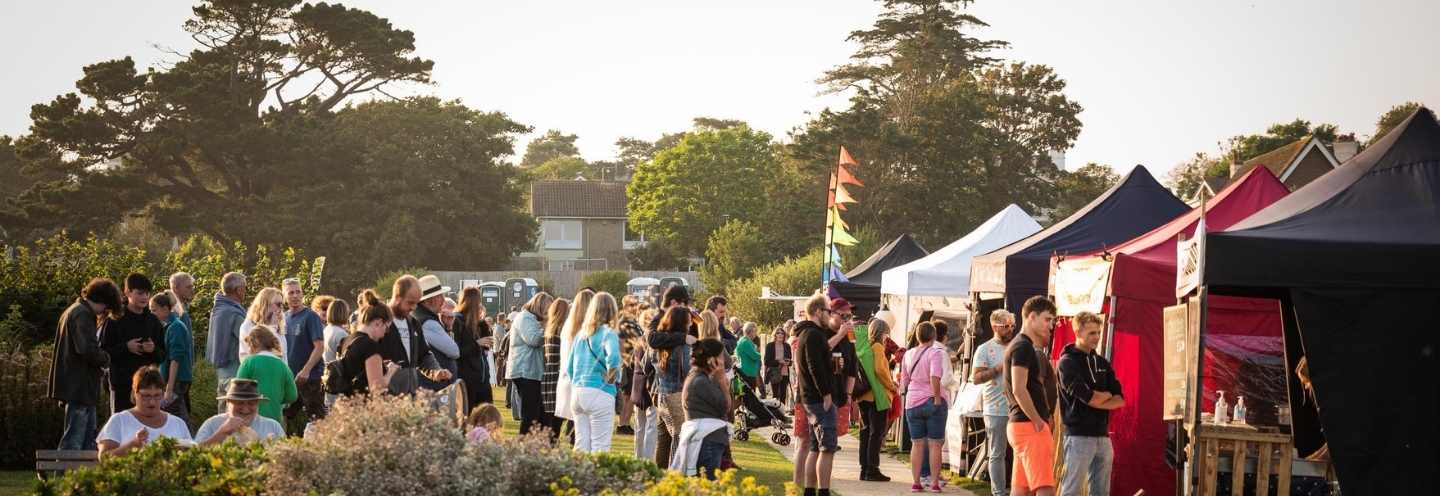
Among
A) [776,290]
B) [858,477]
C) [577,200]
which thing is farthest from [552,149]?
[858,477]

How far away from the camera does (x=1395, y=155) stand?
37.5 ft

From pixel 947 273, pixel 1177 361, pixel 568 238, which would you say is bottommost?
pixel 1177 361

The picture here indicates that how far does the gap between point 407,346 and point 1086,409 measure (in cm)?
485

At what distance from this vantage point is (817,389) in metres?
12.2

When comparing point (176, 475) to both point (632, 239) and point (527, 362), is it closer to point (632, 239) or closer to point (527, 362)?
point (527, 362)

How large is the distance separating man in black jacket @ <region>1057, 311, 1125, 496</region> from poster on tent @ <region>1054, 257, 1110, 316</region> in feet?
7.13

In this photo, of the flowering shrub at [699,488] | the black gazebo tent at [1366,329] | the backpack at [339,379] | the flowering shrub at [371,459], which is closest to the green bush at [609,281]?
the backpack at [339,379]

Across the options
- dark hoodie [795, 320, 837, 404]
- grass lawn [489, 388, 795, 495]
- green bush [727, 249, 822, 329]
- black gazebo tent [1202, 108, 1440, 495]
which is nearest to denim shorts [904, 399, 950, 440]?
grass lawn [489, 388, 795, 495]

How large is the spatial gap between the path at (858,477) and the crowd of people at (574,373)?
0.21 meters

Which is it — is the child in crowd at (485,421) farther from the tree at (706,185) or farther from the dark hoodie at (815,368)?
the tree at (706,185)

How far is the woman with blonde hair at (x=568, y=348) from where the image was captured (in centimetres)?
1313

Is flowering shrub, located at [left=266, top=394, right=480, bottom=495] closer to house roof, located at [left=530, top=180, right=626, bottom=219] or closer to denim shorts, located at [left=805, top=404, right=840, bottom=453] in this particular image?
denim shorts, located at [left=805, top=404, right=840, bottom=453]

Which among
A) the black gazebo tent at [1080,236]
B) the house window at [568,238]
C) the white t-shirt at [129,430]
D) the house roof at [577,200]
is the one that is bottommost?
the white t-shirt at [129,430]

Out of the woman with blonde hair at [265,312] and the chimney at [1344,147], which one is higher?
the chimney at [1344,147]
